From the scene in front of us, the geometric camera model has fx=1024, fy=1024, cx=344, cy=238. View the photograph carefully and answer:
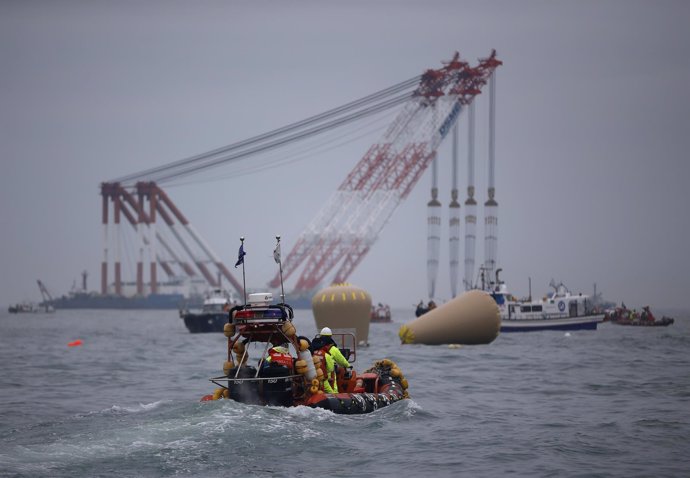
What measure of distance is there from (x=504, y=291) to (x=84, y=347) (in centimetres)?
3516

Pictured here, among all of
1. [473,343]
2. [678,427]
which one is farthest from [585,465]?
[473,343]

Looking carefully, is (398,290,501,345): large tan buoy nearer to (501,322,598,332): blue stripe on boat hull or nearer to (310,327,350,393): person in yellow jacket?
(501,322,598,332): blue stripe on boat hull

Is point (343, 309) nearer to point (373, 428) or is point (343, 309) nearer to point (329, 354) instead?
point (329, 354)

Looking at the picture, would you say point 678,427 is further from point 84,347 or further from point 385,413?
point 84,347

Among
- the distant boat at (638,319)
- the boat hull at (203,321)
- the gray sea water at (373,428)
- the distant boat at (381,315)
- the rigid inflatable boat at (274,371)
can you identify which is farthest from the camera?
the distant boat at (381,315)

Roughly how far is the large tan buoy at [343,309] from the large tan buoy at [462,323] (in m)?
4.09

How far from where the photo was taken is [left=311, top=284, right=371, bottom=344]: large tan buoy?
56.0 m

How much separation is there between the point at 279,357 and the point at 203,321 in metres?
65.1

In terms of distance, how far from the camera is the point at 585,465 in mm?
20766

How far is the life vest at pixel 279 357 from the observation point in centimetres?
2542

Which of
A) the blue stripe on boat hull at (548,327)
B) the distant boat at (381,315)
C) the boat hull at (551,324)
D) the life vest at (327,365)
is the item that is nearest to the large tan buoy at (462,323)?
the blue stripe on boat hull at (548,327)

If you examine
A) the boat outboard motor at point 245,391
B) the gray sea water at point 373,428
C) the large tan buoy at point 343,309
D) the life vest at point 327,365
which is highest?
the large tan buoy at point 343,309

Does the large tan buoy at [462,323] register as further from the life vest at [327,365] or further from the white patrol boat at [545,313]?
the life vest at [327,365]

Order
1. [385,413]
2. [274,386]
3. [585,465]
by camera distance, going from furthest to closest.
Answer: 1. [385,413]
2. [274,386]
3. [585,465]
